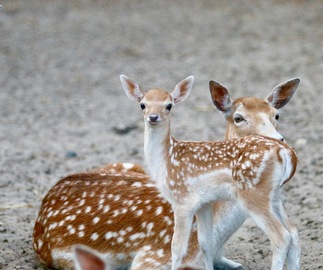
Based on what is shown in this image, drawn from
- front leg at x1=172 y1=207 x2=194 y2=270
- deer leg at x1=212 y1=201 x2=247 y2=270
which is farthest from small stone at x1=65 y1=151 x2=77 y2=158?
front leg at x1=172 y1=207 x2=194 y2=270

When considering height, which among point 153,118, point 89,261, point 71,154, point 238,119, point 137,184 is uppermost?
point 89,261

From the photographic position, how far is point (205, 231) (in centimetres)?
584

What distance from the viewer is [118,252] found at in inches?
242

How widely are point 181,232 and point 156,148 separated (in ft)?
2.01

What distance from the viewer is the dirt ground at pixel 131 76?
809 cm

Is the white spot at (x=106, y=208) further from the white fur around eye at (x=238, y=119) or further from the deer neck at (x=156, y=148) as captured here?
the white fur around eye at (x=238, y=119)

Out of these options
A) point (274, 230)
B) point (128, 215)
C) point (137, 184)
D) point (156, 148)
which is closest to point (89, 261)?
point (274, 230)

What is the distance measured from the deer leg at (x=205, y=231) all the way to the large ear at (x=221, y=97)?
1110mm

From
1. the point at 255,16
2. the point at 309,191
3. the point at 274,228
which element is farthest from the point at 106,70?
the point at 274,228

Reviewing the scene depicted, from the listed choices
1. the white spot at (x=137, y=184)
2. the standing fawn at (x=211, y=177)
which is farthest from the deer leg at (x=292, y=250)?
the white spot at (x=137, y=184)

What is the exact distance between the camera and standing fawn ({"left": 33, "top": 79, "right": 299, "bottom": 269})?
19.8 ft

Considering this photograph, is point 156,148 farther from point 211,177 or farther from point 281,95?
point 281,95

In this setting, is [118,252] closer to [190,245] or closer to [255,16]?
[190,245]

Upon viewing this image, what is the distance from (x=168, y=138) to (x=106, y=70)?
8787 millimetres
